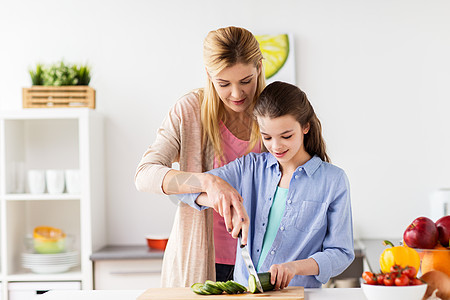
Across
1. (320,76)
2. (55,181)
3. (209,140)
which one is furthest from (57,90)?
(209,140)

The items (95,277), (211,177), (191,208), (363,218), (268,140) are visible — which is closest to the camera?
(211,177)

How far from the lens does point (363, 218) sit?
133 inches

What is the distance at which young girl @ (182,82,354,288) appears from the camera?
152 centimetres

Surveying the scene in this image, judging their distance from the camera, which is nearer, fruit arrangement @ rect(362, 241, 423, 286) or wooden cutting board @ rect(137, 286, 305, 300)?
fruit arrangement @ rect(362, 241, 423, 286)

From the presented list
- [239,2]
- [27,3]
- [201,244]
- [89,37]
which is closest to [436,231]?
[201,244]

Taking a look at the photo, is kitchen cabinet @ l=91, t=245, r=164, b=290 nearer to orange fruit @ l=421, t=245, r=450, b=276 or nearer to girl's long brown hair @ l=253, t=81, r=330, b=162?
girl's long brown hair @ l=253, t=81, r=330, b=162

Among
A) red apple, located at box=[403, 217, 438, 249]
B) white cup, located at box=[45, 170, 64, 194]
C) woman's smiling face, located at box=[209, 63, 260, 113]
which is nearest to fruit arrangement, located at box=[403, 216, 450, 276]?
red apple, located at box=[403, 217, 438, 249]

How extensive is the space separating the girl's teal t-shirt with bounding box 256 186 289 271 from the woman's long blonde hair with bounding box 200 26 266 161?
0.75 feet

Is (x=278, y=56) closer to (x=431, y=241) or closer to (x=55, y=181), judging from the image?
(x=55, y=181)

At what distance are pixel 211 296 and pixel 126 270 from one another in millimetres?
1857

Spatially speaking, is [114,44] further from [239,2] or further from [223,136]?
[223,136]

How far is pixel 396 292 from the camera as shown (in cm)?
108

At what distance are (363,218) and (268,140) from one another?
198 cm

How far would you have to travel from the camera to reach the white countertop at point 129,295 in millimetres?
1400
